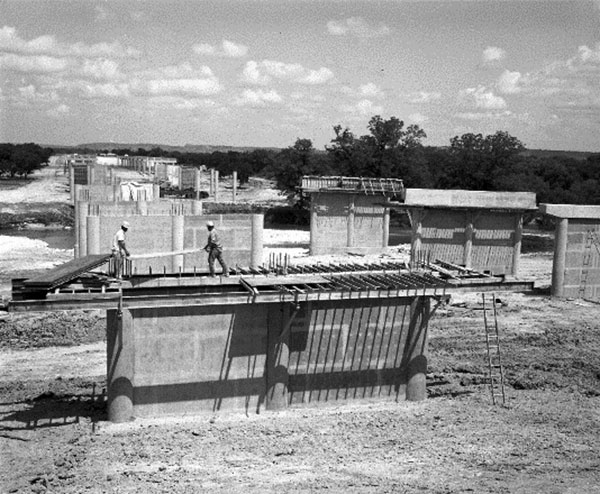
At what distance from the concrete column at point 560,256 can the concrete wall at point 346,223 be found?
1309 cm

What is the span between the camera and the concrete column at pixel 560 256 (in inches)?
1113

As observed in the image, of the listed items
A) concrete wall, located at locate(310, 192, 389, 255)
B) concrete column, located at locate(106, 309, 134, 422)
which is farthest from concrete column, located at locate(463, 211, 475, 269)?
concrete column, located at locate(106, 309, 134, 422)

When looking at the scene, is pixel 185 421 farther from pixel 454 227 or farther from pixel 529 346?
pixel 454 227

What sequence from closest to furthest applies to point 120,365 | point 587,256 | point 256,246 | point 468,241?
point 120,365 < point 587,256 < point 256,246 < point 468,241

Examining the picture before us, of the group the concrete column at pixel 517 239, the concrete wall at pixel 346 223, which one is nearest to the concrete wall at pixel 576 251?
the concrete column at pixel 517 239

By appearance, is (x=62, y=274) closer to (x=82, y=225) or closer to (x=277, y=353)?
(x=277, y=353)

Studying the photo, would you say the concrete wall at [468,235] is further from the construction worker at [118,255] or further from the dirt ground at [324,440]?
the construction worker at [118,255]

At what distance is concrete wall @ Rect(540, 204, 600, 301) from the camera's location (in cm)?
2825

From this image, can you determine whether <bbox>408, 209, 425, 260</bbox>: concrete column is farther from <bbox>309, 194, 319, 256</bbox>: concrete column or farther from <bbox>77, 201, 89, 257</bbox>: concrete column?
<bbox>77, 201, 89, 257</bbox>: concrete column

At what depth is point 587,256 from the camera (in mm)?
28797

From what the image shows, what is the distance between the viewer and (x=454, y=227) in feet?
105

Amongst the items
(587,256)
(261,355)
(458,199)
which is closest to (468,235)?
(458,199)

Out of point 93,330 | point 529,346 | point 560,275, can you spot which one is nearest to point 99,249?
point 93,330

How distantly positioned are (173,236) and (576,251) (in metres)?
15.2
